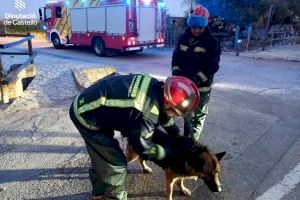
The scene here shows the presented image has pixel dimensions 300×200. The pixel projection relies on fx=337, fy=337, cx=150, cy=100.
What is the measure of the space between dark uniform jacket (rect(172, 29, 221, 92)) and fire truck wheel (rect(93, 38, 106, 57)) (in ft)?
37.7

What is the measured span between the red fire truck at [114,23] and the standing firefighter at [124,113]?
38.4ft

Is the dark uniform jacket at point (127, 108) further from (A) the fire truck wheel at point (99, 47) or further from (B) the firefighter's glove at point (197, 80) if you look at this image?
(A) the fire truck wheel at point (99, 47)

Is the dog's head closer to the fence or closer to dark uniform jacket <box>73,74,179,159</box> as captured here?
dark uniform jacket <box>73,74,179,159</box>

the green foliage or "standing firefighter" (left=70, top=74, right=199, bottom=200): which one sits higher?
the green foliage

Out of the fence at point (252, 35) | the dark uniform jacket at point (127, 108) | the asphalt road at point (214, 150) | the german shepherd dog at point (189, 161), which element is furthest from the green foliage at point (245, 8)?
the dark uniform jacket at point (127, 108)

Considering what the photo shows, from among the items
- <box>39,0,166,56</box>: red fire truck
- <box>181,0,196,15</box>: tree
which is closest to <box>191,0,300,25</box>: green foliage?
<box>181,0,196,15</box>: tree

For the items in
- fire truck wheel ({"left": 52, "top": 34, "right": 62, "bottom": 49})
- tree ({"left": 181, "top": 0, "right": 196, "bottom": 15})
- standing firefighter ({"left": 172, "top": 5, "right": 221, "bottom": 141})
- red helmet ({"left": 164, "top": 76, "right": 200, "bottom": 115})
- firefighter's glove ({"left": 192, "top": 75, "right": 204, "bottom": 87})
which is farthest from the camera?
tree ({"left": 181, "top": 0, "right": 196, "bottom": 15})

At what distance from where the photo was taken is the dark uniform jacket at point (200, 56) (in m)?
4.07

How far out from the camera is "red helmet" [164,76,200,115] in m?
2.55

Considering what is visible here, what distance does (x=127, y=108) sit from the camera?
2600 mm

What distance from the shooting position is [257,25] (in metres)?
18.8

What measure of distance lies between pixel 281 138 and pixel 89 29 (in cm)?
1252

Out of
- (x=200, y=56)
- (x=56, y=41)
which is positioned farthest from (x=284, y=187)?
(x=56, y=41)

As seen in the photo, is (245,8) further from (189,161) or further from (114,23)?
(189,161)
